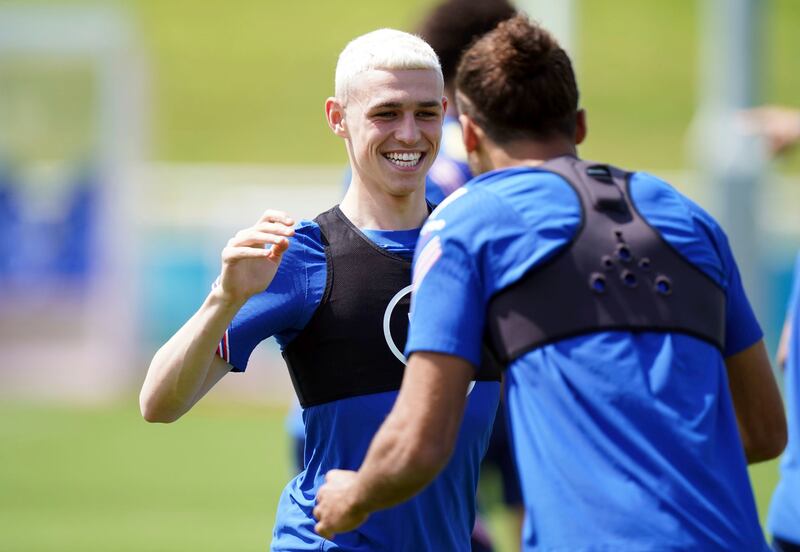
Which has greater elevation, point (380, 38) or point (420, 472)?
point (380, 38)

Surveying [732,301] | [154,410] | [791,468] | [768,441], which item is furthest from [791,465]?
[154,410]

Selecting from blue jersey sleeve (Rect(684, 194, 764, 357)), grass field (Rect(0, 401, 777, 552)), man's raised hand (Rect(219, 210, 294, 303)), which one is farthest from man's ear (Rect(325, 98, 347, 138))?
grass field (Rect(0, 401, 777, 552))

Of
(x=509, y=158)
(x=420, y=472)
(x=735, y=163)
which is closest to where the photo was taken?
(x=420, y=472)

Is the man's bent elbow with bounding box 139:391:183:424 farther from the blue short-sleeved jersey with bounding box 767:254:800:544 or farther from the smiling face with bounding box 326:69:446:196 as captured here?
the blue short-sleeved jersey with bounding box 767:254:800:544

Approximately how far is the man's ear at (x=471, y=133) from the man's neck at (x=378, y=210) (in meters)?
0.68

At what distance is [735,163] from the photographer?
34.4 feet

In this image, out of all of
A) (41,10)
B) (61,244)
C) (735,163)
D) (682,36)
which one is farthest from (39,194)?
(682,36)

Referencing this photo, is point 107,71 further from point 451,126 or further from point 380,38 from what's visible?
point 380,38

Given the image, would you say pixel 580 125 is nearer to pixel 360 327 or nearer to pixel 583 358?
pixel 583 358

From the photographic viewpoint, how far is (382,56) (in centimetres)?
366

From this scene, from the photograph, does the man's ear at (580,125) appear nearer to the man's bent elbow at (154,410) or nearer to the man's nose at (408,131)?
the man's nose at (408,131)

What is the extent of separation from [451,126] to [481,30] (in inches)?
15.9

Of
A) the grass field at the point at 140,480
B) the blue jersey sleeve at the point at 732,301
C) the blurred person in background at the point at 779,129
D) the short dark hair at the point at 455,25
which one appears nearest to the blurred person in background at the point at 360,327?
the blue jersey sleeve at the point at 732,301

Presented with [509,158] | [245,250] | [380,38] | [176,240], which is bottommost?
[176,240]
